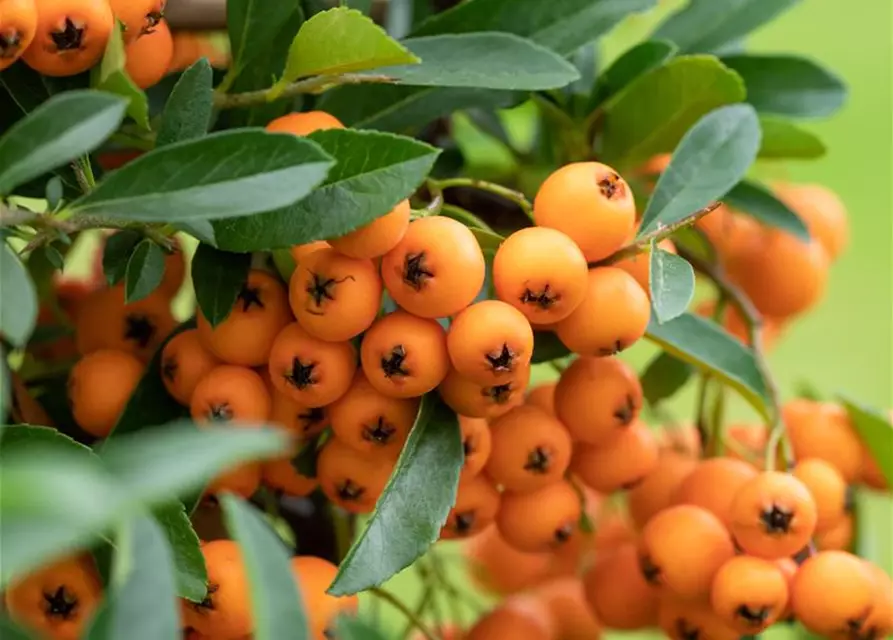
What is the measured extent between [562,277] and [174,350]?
15 centimetres

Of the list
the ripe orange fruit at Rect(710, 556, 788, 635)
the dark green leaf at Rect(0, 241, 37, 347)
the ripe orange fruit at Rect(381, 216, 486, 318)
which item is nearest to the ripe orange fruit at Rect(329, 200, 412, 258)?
the ripe orange fruit at Rect(381, 216, 486, 318)

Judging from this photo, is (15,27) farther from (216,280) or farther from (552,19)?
(552,19)

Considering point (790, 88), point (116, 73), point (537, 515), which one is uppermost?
point (116, 73)

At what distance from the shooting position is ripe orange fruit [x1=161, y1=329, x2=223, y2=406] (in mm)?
463

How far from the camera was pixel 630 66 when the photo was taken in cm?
57

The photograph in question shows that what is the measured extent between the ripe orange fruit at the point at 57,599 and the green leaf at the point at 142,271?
94mm

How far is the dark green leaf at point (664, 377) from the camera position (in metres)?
0.62

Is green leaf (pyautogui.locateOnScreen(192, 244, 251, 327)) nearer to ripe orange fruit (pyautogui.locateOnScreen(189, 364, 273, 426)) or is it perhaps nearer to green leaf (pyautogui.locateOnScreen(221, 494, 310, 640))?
ripe orange fruit (pyautogui.locateOnScreen(189, 364, 273, 426))

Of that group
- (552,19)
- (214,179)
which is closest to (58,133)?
(214,179)

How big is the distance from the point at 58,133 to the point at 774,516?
13.0 inches

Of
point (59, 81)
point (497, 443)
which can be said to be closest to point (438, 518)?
point (497, 443)

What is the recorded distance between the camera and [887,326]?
138 centimetres

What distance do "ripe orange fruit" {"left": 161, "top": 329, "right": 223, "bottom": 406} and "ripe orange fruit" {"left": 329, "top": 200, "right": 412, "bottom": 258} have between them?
0.08 metres

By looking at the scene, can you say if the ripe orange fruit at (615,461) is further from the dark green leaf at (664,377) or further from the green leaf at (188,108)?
the green leaf at (188,108)
